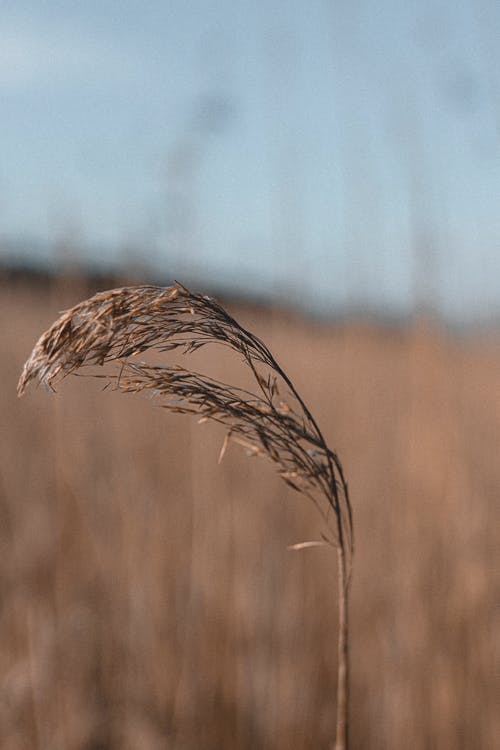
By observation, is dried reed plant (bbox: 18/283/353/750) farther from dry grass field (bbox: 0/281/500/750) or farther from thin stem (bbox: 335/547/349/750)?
dry grass field (bbox: 0/281/500/750)

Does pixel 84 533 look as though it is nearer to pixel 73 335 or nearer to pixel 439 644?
pixel 439 644

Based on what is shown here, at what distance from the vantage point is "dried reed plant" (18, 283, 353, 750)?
26cm

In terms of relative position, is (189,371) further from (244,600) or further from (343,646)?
(244,600)

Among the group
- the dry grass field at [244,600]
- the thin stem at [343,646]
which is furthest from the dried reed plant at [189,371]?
the dry grass field at [244,600]

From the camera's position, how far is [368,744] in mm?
1276

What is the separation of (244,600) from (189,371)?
1161mm

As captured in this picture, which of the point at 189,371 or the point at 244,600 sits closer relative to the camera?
the point at 189,371

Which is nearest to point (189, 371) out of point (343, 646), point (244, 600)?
point (343, 646)

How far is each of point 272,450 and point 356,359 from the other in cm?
133

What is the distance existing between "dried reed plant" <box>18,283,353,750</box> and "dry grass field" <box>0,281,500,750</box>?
2.71 feet

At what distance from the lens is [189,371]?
268mm

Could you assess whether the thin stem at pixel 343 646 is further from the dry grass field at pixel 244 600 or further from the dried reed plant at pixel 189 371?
the dry grass field at pixel 244 600

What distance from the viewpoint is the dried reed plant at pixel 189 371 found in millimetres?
261

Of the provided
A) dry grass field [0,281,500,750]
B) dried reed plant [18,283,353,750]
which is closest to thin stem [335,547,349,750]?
dried reed plant [18,283,353,750]
